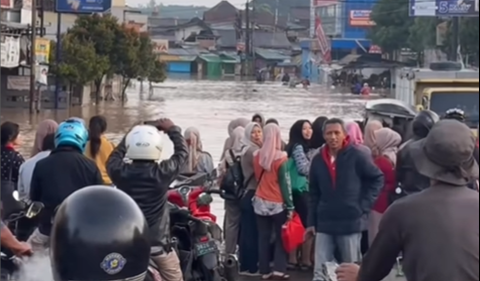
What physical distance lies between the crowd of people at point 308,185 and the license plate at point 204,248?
541mm

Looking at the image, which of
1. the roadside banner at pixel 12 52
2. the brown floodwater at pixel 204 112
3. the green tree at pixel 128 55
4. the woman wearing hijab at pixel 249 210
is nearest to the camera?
the woman wearing hijab at pixel 249 210

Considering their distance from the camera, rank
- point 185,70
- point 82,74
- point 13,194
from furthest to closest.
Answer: point 185,70
point 82,74
point 13,194

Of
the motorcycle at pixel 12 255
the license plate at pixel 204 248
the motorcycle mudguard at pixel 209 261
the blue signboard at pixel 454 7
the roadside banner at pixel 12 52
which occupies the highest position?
the blue signboard at pixel 454 7

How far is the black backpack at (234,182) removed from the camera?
1040 centimetres

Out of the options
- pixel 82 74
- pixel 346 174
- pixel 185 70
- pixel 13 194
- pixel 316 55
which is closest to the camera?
pixel 13 194

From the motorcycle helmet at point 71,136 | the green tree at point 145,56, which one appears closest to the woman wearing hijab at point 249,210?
the motorcycle helmet at point 71,136

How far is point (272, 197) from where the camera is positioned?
Answer: 10.2 metres

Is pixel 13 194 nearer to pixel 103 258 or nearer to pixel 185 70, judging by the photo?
pixel 103 258

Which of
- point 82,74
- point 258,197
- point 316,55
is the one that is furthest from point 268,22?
point 258,197

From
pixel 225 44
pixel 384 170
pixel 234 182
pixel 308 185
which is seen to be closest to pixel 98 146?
pixel 234 182

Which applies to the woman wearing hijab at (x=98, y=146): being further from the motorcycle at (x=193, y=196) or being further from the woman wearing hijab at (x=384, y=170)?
the woman wearing hijab at (x=384, y=170)

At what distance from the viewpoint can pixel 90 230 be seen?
4.12 meters

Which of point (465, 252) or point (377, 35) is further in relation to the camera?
point (377, 35)

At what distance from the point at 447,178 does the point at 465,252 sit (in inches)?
10.9
